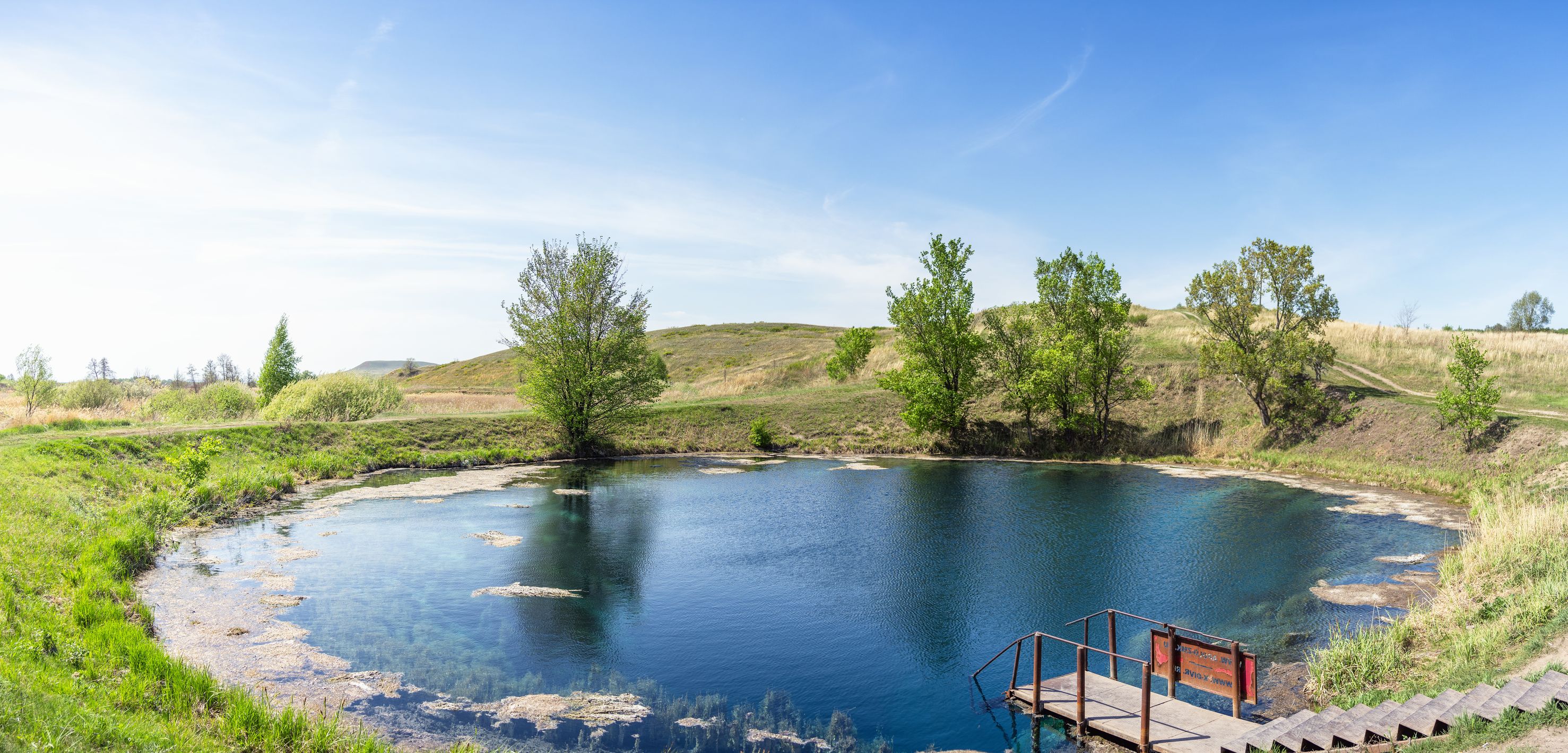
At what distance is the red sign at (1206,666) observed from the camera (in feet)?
43.1

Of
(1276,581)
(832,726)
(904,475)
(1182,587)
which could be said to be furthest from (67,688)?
(904,475)

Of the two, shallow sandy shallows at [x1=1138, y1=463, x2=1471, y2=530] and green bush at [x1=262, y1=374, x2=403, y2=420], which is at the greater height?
green bush at [x1=262, y1=374, x2=403, y2=420]

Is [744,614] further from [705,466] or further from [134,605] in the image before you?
[705,466]

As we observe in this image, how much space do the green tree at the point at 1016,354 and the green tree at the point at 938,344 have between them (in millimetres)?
1279

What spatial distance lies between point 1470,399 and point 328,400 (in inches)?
2504

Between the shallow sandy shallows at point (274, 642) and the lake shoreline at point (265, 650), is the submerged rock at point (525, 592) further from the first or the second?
the lake shoreline at point (265, 650)

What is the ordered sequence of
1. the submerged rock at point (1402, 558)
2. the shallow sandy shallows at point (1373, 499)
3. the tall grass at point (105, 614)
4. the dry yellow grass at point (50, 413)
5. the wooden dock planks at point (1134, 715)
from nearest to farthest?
1. the tall grass at point (105, 614)
2. the wooden dock planks at point (1134, 715)
3. the submerged rock at point (1402, 558)
4. the shallow sandy shallows at point (1373, 499)
5. the dry yellow grass at point (50, 413)

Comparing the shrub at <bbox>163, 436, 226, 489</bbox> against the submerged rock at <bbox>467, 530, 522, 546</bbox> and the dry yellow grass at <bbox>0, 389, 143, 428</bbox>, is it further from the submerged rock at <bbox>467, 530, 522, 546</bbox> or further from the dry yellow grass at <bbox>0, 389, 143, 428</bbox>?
the submerged rock at <bbox>467, 530, 522, 546</bbox>

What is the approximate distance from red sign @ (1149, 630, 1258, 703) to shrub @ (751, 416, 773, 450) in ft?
138

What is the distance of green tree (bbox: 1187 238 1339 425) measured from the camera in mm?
42719

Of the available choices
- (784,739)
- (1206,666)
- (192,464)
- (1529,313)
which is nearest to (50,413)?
(192,464)

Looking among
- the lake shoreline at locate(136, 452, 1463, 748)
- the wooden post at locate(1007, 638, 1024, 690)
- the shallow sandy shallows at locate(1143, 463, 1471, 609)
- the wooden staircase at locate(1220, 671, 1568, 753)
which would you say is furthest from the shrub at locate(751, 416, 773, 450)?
the wooden staircase at locate(1220, 671, 1568, 753)

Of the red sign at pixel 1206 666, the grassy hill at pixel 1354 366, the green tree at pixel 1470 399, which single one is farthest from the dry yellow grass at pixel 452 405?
the green tree at pixel 1470 399

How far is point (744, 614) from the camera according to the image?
19.5 meters
